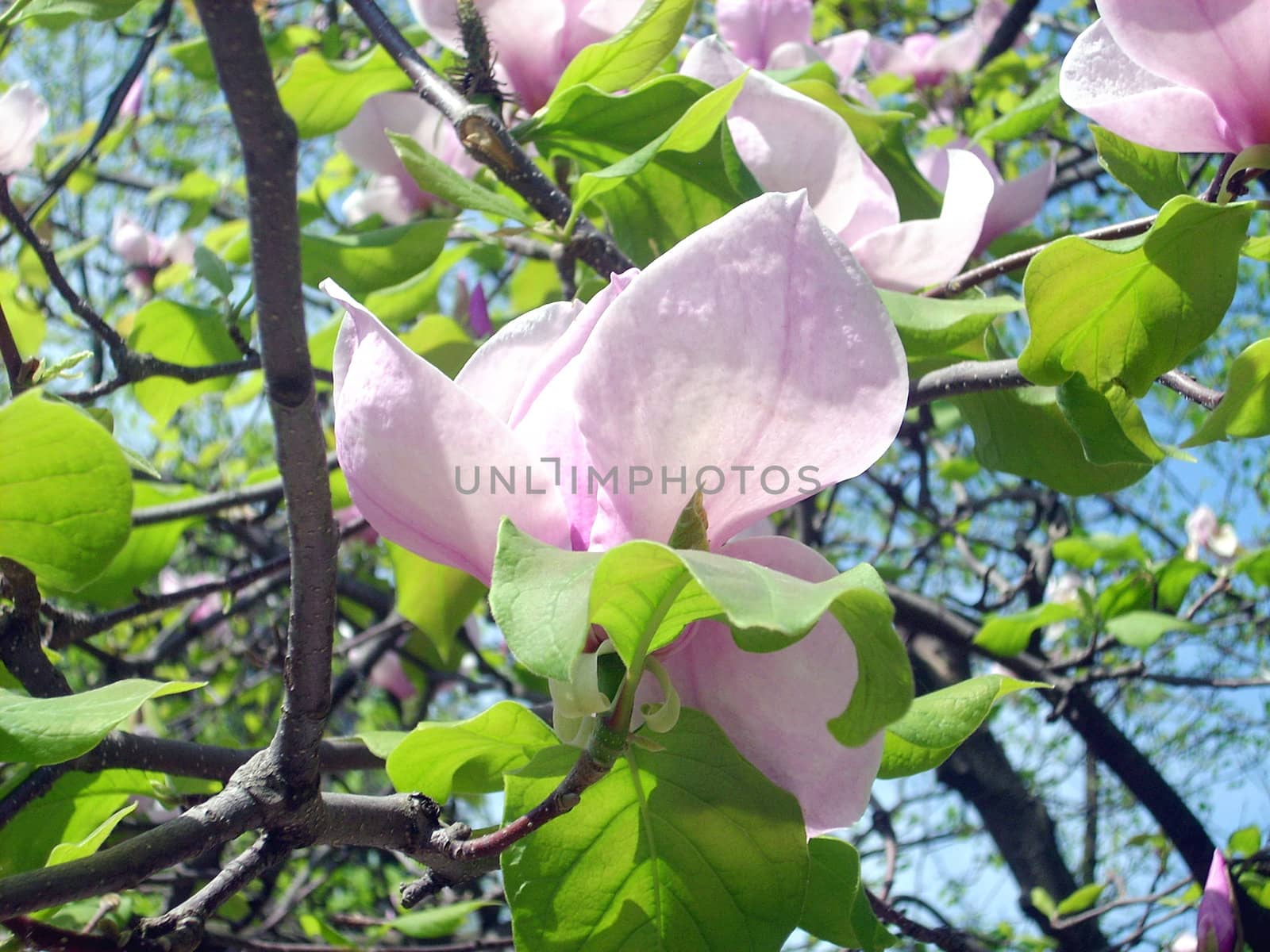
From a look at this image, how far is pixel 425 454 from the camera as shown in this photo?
1.45 ft

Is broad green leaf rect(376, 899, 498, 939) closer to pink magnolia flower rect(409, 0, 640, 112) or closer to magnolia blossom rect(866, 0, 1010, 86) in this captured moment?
pink magnolia flower rect(409, 0, 640, 112)

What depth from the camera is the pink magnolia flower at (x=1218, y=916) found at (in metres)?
0.83

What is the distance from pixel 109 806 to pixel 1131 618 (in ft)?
3.95

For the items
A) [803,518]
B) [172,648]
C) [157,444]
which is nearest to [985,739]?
[803,518]

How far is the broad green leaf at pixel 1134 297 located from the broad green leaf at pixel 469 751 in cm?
35

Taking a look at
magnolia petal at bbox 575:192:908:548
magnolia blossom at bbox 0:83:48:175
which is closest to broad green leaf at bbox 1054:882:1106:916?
magnolia petal at bbox 575:192:908:548

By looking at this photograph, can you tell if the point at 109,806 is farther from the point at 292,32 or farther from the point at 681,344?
the point at 292,32

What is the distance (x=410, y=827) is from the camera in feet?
1.69

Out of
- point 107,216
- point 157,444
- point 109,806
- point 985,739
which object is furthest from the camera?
point 107,216

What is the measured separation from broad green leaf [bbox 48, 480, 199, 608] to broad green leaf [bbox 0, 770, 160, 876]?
0.28m

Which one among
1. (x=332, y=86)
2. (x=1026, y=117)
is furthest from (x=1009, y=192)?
(x=332, y=86)

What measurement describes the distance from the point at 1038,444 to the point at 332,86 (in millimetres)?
761

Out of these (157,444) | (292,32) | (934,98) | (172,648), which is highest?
(292,32)

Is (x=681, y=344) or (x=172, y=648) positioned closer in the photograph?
(x=681, y=344)
